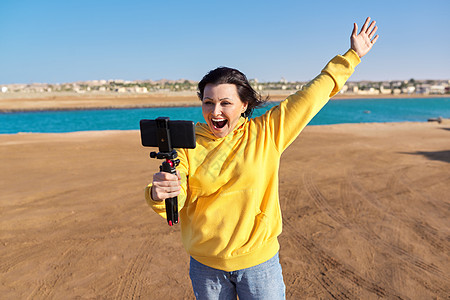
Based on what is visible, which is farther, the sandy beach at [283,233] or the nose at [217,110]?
the sandy beach at [283,233]

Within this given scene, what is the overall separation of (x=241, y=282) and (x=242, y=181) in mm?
545

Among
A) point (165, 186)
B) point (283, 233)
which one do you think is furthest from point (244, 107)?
point (283, 233)

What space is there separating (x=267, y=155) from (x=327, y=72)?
55cm

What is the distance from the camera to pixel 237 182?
155 centimetres

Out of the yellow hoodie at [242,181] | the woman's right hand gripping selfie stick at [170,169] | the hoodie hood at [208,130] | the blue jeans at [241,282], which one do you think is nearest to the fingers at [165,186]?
the woman's right hand gripping selfie stick at [170,169]

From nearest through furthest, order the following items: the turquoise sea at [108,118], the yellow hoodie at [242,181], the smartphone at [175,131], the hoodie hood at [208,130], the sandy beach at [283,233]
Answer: the smartphone at [175,131]
the yellow hoodie at [242,181]
the hoodie hood at [208,130]
the sandy beach at [283,233]
the turquoise sea at [108,118]

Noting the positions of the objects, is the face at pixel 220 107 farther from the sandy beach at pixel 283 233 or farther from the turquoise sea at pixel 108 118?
the turquoise sea at pixel 108 118

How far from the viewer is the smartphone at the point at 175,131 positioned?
1348 mm

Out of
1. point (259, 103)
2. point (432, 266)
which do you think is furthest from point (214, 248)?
point (432, 266)

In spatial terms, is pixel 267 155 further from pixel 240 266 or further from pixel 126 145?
pixel 126 145

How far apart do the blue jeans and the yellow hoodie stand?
5cm

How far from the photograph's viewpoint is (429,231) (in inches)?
184

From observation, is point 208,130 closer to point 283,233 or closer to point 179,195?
point 179,195

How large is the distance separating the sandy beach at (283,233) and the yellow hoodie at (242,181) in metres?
2.12
